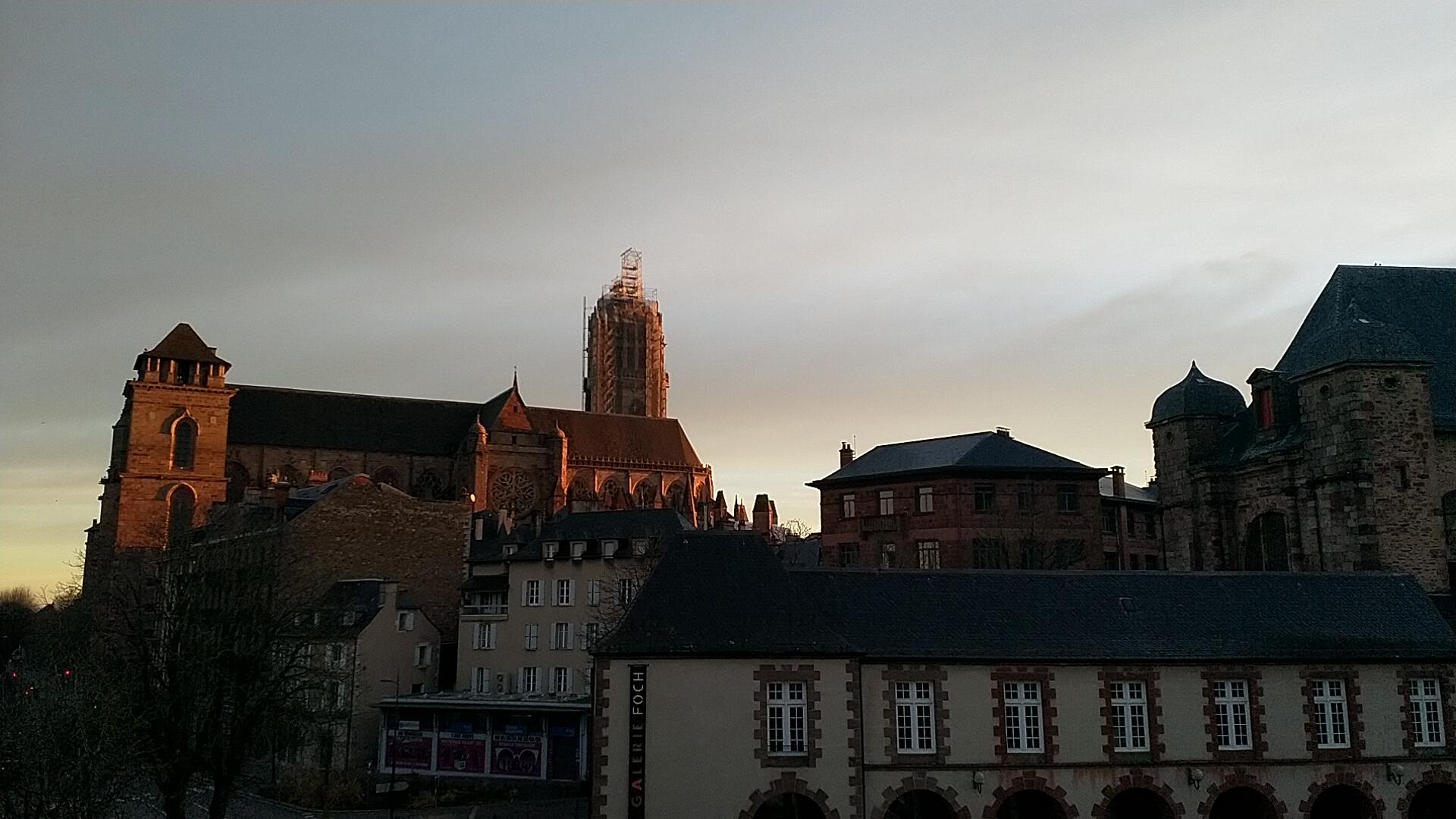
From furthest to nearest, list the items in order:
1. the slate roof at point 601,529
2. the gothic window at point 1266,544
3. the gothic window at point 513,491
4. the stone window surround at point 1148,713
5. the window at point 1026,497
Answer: the gothic window at point 513,491 < the window at point 1026,497 < the slate roof at point 601,529 < the gothic window at point 1266,544 < the stone window surround at point 1148,713

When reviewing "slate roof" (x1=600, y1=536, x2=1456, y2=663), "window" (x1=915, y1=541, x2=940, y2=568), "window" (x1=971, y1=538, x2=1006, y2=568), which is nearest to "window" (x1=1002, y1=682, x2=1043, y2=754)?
"slate roof" (x1=600, y1=536, x2=1456, y2=663)

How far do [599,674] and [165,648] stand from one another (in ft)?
46.2

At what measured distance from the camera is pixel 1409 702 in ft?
98.9

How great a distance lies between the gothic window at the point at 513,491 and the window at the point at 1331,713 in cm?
7195

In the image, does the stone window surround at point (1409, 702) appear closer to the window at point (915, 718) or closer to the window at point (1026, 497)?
the window at point (915, 718)

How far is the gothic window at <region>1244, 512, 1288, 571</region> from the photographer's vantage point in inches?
1736

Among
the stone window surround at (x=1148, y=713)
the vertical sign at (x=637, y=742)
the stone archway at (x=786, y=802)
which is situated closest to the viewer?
the vertical sign at (x=637, y=742)

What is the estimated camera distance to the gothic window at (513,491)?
95.2 m

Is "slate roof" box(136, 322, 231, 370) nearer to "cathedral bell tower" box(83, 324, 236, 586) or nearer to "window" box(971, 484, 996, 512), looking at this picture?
"cathedral bell tower" box(83, 324, 236, 586)

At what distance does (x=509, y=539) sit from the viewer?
212ft

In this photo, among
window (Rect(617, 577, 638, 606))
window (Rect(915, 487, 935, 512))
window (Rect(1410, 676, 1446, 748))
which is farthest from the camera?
window (Rect(915, 487, 935, 512))

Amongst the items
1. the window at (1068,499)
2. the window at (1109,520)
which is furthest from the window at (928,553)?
the window at (1109,520)

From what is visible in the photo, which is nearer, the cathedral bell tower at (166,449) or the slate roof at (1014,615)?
the slate roof at (1014,615)

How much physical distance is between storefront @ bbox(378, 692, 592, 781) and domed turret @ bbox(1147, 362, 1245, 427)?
2701cm
